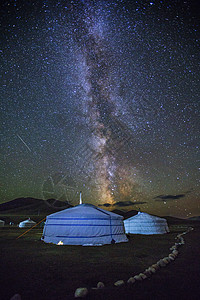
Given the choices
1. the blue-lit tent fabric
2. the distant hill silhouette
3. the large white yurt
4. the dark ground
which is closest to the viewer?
the dark ground

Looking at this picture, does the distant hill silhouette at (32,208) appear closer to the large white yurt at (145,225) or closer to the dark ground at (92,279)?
the large white yurt at (145,225)

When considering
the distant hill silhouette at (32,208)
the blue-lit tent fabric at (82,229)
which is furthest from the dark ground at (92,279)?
the distant hill silhouette at (32,208)

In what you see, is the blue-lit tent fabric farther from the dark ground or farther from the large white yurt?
the large white yurt

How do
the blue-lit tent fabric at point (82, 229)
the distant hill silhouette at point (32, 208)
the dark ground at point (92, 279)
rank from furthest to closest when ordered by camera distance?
1. the distant hill silhouette at point (32, 208)
2. the blue-lit tent fabric at point (82, 229)
3. the dark ground at point (92, 279)

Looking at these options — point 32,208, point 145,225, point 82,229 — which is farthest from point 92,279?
point 32,208

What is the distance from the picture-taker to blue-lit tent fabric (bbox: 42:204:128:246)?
10.6 meters

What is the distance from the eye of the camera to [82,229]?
10711 millimetres

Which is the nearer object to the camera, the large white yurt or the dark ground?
the dark ground

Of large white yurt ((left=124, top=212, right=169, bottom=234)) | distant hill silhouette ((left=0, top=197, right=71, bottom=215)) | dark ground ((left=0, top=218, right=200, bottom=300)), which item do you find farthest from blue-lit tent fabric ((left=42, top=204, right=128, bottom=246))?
distant hill silhouette ((left=0, top=197, right=71, bottom=215))

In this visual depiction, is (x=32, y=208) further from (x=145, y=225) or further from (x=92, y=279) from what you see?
(x=92, y=279)

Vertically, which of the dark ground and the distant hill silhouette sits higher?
the distant hill silhouette

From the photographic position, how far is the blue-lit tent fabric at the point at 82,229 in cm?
1060

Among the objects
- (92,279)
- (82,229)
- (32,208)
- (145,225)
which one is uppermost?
(32,208)

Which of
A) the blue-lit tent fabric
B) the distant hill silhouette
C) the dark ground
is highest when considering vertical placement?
the distant hill silhouette
